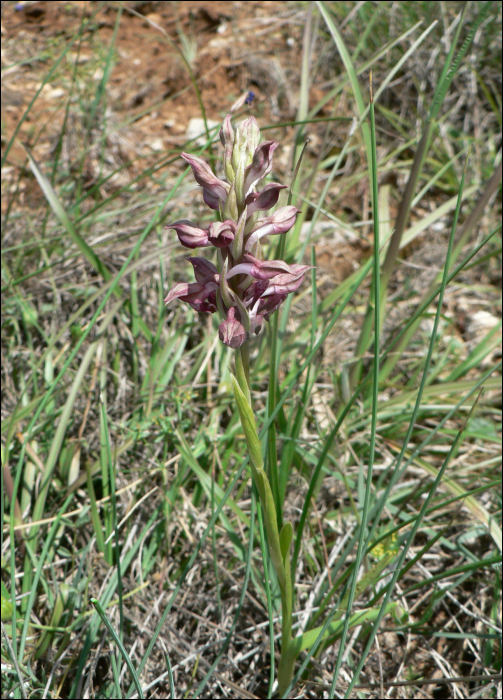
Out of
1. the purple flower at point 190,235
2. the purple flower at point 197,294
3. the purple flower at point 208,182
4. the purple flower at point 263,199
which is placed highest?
the purple flower at point 208,182

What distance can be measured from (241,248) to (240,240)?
0.06ft

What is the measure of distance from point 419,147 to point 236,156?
116 cm

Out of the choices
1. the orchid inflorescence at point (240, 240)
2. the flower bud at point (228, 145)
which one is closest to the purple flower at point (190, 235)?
the orchid inflorescence at point (240, 240)

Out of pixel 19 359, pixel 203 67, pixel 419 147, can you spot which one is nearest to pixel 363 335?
pixel 419 147

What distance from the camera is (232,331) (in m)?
0.96

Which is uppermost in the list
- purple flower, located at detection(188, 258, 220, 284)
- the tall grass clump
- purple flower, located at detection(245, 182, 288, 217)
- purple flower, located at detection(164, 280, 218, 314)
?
purple flower, located at detection(245, 182, 288, 217)

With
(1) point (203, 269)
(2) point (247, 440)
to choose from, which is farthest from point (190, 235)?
(2) point (247, 440)

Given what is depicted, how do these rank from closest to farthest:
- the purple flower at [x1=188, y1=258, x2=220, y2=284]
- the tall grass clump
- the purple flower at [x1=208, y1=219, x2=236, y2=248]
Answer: the purple flower at [x1=208, y1=219, x2=236, y2=248]
the purple flower at [x1=188, y1=258, x2=220, y2=284]
the tall grass clump

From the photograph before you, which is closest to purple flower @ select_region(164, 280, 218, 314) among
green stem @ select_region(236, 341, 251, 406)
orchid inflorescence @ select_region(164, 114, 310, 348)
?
orchid inflorescence @ select_region(164, 114, 310, 348)

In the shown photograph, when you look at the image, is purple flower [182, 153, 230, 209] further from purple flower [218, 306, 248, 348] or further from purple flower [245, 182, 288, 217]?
purple flower [218, 306, 248, 348]

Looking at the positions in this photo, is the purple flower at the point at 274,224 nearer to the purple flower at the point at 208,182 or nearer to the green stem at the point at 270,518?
the purple flower at the point at 208,182

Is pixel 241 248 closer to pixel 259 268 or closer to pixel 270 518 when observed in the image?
pixel 259 268

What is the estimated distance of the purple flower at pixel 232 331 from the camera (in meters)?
0.95

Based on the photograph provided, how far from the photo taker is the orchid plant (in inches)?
37.4
